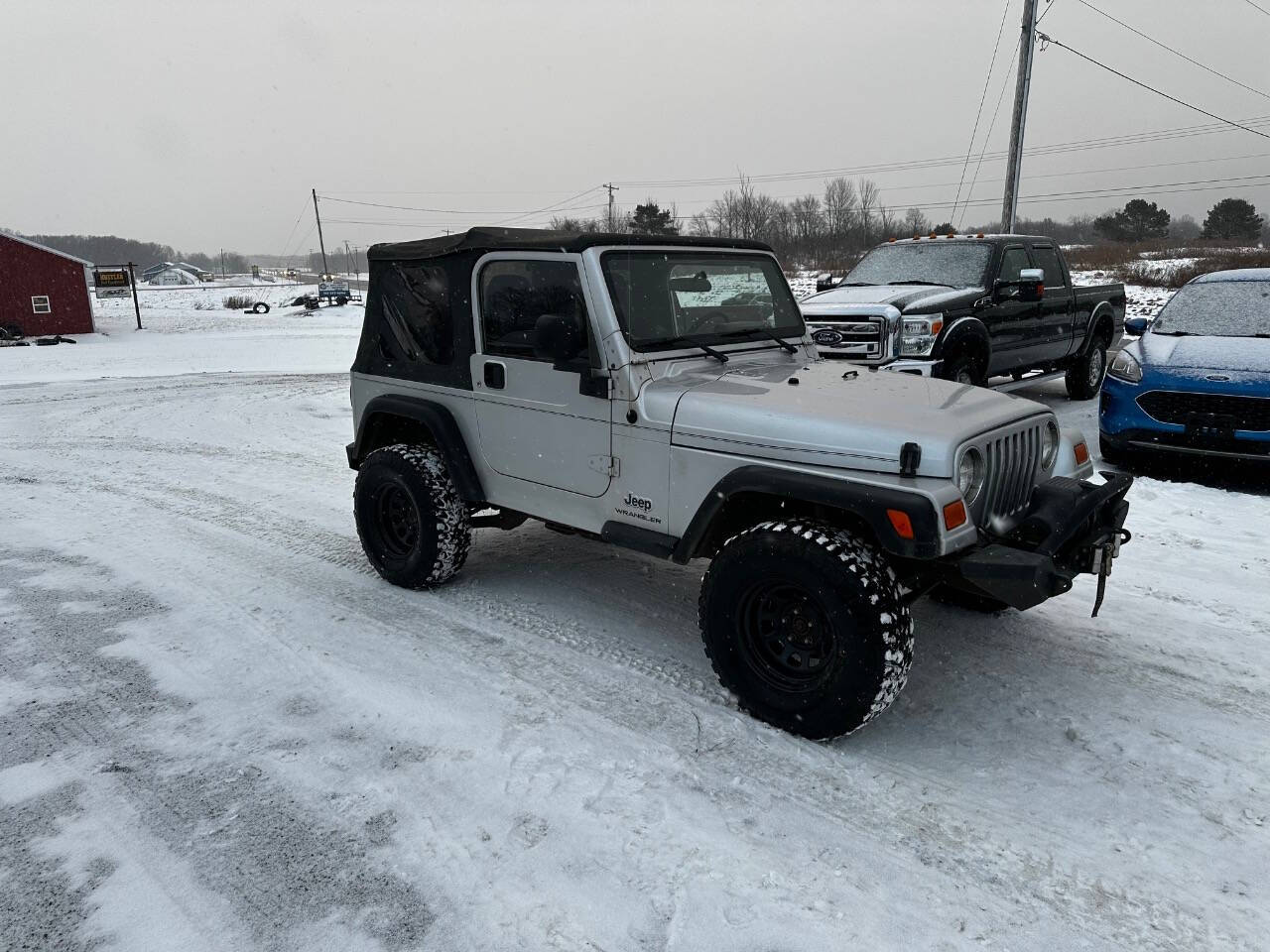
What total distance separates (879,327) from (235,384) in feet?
36.6

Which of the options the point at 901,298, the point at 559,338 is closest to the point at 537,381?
the point at 559,338

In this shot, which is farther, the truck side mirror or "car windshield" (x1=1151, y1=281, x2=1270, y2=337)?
the truck side mirror

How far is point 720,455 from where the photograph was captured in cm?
345

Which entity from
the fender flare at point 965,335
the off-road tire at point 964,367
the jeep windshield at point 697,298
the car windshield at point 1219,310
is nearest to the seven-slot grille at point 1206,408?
the car windshield at point 1219,310

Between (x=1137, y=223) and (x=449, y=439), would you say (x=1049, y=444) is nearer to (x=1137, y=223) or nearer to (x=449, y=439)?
(x=449, y=439)

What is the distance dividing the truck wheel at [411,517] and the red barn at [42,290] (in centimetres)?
3119

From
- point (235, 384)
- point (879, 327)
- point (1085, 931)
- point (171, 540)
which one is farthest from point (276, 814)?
point (235, 384)

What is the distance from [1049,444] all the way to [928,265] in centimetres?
574

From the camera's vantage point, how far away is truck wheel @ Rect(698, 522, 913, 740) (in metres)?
3.01

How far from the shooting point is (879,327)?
7527 millimetres

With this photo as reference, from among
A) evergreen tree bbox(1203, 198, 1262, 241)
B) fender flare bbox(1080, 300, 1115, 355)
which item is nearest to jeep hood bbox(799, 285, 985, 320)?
fender flare bbox(1080, 300, 1115, 355)

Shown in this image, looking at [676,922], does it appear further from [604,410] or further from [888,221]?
[888,221]

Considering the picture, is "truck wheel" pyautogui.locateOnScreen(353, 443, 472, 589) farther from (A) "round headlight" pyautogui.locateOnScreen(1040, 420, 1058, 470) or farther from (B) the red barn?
(B) the red barn

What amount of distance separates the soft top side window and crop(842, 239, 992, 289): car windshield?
228 inches
